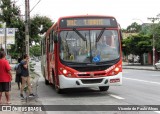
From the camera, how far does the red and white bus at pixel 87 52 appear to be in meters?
15.1

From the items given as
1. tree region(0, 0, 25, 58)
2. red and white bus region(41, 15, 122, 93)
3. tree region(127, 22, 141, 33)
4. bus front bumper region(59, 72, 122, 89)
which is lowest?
bus front bumper region(59, 72, 122, 89)

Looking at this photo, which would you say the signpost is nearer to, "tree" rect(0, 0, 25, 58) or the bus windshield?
the bus windshield

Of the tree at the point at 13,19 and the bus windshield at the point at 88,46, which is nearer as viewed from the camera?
the bus windshield at the point at 88,46

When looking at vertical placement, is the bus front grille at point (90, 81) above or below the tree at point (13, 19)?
below

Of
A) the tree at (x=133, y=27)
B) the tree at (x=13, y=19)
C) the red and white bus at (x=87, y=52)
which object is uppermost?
the tree at (x=133, y=27)

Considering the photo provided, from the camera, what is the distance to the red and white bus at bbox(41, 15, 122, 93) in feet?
49.7

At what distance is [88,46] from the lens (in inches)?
607

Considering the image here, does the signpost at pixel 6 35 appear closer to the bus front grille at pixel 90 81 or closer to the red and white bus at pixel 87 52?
the red and white bus at pixel 87 52

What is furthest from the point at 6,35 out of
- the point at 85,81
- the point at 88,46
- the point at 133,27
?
the point at 133,27

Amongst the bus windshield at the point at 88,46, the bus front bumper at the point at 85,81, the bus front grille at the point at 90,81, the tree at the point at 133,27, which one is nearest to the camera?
the bus front bumper at the point at 85,81

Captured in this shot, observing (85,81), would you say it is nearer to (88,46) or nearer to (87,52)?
(87,52)

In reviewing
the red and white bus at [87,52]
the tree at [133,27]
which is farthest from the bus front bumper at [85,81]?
the tree at [133,27]

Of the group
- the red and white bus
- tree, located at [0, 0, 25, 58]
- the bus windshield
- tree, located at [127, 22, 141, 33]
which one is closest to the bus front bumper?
the red and white bus

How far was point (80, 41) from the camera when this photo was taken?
611 inches
